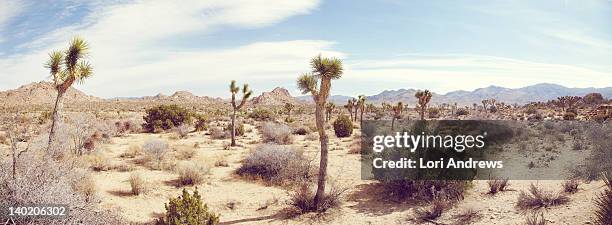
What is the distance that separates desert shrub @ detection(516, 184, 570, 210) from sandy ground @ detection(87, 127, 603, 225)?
220 mm

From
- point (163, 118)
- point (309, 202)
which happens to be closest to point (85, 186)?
point (309, 202)

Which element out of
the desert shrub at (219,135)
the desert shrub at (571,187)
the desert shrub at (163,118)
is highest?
the desert shrub at (163,118)

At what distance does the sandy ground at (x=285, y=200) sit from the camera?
9906mm

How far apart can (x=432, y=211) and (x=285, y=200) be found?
4076 millimetres

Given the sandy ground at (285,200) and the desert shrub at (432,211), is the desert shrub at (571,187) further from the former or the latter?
the desert shrub at (432,211)

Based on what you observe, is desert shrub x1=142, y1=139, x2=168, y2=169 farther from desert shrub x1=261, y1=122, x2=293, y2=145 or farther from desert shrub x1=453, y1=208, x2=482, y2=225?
desert shrub x1=453, y1=208, x2=482, y2=225

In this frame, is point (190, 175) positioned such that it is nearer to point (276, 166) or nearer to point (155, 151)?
point (276, 166)

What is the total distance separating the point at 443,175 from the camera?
11891mm

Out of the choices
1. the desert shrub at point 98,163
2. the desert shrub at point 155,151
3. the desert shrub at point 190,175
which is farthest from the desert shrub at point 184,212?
the desert shrub at point 155,151

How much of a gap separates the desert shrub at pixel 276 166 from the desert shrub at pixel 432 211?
4578 mm

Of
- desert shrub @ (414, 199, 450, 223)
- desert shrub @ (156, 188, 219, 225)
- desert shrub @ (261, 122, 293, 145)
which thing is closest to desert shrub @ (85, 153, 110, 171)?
desert shrub @ (156, 188, 219, 225)

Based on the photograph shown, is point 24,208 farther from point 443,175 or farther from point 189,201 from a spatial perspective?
point 443,175

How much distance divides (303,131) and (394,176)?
1647 cm

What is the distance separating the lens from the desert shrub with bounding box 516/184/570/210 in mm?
9938
